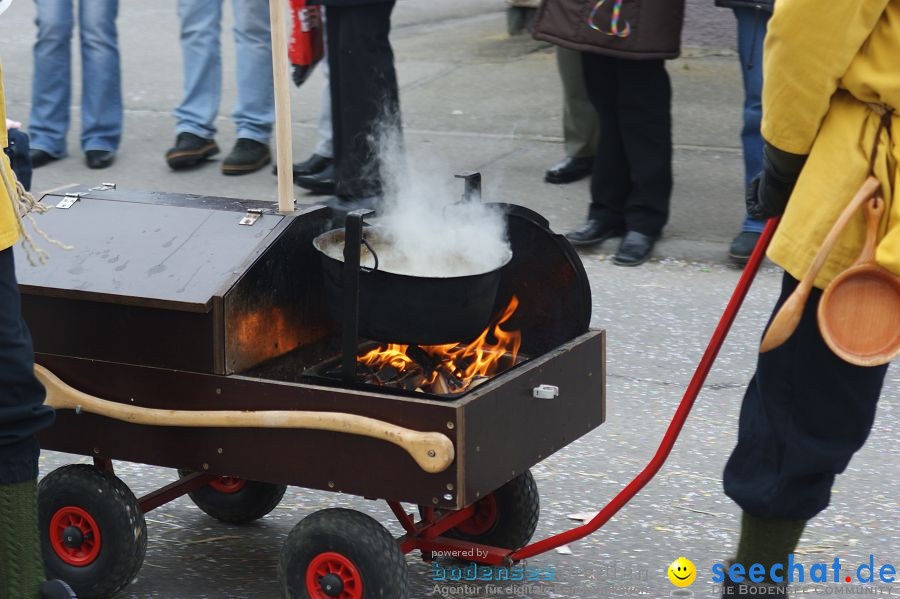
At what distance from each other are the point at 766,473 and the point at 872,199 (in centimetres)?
59

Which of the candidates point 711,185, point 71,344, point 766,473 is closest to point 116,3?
point 711,185

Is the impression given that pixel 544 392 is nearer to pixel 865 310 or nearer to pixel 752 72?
pixel 865 310

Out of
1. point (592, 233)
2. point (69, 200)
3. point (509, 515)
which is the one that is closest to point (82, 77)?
point (592, 233)

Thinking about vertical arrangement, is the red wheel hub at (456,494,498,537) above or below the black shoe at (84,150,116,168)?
above

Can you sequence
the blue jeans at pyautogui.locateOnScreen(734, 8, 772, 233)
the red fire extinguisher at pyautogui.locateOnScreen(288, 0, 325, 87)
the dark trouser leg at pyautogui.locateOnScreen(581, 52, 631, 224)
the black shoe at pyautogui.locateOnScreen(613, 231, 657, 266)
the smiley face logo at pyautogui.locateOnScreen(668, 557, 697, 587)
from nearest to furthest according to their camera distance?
the smiley face logo at pyautogui.locateOnScreen(668, 557, 697, 587), the blue jeans at pyautogui.locateOnScreen(734, 8, 772, 233), the dark trouser leg at pyautogui.locateOnScreen(581, 52, 631, 224), the black shoe at pyautogui.locateOnScreen(613, 231, 657, 266), the red fire extinguisher at pyautogui.locateOnScreen(288, 0, 325, 87)

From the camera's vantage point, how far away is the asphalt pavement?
340cm

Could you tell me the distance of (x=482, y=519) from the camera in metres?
3.34

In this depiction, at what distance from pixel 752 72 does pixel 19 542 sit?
148 inches

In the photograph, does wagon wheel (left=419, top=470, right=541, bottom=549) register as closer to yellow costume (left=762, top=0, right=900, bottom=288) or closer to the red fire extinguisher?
yellow costume (left=762, top=0, right=900, bottom=288)

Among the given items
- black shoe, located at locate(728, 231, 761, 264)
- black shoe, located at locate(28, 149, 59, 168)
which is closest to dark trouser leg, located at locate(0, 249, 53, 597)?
black shoe, located at locate(728, 231, 761, 264)

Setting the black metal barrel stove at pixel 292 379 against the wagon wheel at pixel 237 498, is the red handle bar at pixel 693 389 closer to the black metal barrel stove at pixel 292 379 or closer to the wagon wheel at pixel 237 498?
the black metal barrel stove at pixel 292 379

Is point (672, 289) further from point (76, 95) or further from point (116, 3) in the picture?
point (76, 95)

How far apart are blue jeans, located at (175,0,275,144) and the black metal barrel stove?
12.3 ft

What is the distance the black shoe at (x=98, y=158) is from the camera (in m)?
7.23
